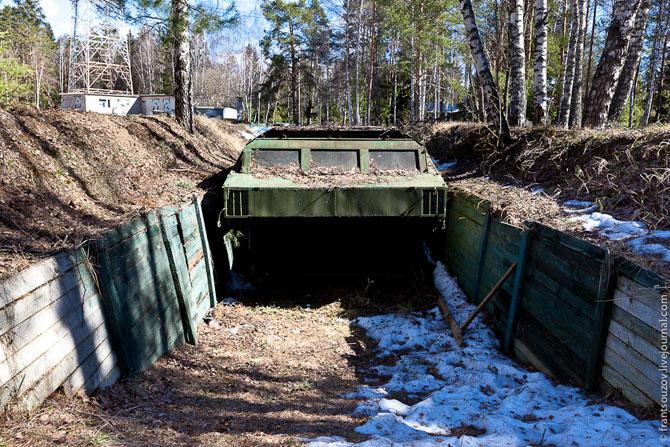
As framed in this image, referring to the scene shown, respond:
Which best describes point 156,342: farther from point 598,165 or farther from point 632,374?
point 598,165

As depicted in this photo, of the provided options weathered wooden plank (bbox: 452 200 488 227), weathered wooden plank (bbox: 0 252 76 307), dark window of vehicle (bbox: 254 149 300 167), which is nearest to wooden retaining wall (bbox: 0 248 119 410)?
weathered wooden plank (bbox: 0 252 76 307)

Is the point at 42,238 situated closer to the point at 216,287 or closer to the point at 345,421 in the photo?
the point at 345,421

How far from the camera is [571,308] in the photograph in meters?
4.20

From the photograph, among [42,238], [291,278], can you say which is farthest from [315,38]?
[42,238]

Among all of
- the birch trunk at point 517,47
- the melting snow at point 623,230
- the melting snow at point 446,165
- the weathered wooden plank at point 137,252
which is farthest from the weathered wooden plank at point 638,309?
the melting snow at point 446,165

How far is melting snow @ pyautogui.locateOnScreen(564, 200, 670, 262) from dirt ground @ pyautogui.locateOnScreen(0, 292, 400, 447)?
2685 millimetres

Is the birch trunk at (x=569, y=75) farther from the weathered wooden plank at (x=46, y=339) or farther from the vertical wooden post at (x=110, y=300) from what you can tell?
the weathered wooden plank at (x=46, y=339)

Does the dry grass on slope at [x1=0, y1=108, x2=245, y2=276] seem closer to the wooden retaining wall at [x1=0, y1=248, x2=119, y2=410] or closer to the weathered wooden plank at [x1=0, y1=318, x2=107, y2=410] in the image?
the wooden retaining wall at [x1=0, y1=248, x2=119, y2=410]

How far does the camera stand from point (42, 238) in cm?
430

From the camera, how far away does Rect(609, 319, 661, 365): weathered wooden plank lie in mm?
3148

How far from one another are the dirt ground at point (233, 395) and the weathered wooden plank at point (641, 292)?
207cm

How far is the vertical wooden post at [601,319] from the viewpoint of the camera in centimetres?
364

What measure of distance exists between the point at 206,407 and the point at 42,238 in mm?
1943

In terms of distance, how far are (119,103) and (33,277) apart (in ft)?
96.0
